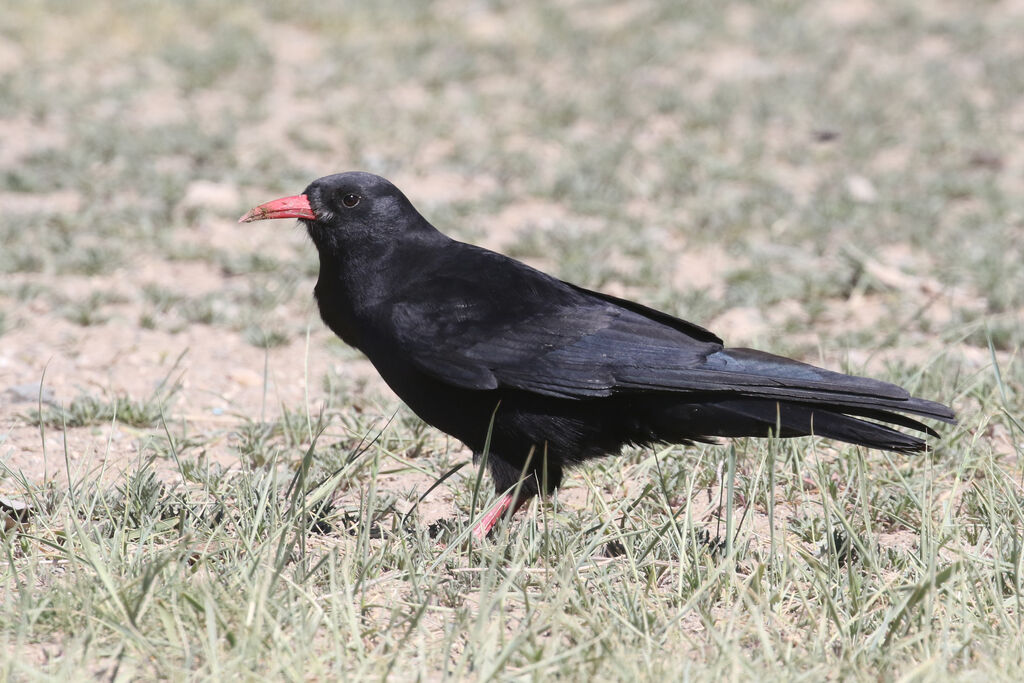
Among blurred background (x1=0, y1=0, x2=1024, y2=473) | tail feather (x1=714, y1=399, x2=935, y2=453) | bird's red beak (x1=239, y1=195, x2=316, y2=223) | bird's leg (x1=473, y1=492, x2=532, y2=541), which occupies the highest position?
blurred background (x1=0, y1=0, x2=1024, y2=473)

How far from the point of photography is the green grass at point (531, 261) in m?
2.81

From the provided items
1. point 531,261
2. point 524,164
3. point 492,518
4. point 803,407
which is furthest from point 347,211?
point 524,164

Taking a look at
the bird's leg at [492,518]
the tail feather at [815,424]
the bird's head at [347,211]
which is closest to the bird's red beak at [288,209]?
the bird's head at [347,211]

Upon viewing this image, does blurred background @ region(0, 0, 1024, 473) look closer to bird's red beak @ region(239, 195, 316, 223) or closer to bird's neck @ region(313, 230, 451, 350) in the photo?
bird's neck @ region(313, 230, 451, 350)

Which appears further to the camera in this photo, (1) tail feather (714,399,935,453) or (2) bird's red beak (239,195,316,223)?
(2) bird's red beak (239,195,316,223)

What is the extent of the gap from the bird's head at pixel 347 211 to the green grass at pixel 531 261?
51cm

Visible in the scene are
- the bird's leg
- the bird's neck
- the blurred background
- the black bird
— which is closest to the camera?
the black bird

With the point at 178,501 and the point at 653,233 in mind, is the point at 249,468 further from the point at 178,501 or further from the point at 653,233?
the point at 653,233

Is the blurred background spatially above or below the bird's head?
above

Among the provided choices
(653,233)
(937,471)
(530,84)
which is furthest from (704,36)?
(937,471)

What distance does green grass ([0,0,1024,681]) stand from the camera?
2.81m

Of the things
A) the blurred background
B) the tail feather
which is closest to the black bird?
the tail feather

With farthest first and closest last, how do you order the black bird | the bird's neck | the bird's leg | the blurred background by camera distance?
the blurred background → the bird's neck → the bird's leg → the black bird

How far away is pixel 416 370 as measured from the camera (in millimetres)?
3625
